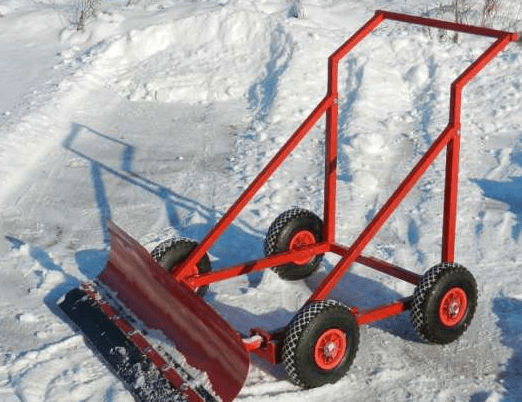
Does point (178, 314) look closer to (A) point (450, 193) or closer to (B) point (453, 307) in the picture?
(B) point (453, 307)

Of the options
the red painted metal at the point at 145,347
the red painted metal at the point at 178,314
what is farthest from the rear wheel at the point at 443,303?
the red painted metal at the point at 145,347

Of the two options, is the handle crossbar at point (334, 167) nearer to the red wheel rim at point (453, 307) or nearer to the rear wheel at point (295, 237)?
the rear wheel at point (295, 237)

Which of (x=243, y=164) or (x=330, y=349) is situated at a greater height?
(x=330, y=349)

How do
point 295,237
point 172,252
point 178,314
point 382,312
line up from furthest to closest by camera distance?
point 295,237, point 172,252, point 382,312, point 178,314

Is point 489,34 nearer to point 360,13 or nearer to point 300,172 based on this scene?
point 300,172

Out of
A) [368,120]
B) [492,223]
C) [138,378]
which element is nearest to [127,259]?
[138,378]

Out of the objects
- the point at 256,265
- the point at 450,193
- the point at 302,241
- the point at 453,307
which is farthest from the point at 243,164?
the point at 453,307

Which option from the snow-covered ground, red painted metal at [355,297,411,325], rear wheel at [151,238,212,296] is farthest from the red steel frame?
the snow-covered ground

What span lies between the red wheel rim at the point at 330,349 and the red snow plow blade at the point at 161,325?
46 cm

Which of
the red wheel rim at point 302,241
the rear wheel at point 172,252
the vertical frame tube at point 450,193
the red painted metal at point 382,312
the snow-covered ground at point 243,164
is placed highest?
the vertical frame tube at point 450,193

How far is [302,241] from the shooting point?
5934mm

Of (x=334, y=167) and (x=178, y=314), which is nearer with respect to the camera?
(x=178, y=314)

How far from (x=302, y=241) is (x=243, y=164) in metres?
2.05

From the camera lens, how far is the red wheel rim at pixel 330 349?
4590mm
